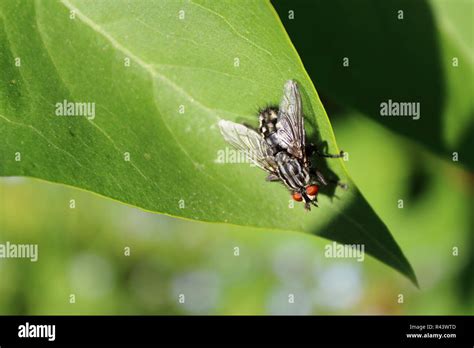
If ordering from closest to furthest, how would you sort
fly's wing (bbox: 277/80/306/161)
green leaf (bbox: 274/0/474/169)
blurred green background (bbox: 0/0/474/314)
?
1. fly's wing (bbox: 277/80/306/161)
2. green leaf (bbox: 274/0/474/169)
3. blurred green background (bbox: 0/0/474/314)

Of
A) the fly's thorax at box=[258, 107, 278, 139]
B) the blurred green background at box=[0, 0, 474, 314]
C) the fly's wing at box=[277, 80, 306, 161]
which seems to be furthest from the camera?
the blurred green background at box=[0, 0, 474, 314]

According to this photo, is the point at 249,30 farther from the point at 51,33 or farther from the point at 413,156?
the point at 413,156

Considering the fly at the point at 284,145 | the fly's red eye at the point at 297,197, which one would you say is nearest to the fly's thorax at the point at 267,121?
the fly at the point at 284,145

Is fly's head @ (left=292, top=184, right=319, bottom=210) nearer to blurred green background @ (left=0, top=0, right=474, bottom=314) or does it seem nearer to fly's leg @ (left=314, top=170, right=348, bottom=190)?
fly's leg @ (left=314, top=170, right=348, bottom=190)

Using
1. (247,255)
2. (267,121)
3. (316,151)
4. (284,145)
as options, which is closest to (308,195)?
(316,151)

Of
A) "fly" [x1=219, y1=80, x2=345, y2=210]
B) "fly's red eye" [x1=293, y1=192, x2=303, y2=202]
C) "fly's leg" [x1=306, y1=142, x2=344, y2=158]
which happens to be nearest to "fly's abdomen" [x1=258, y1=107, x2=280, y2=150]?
"fly" [x1=219, y1=80, x2=345, y2=210]
